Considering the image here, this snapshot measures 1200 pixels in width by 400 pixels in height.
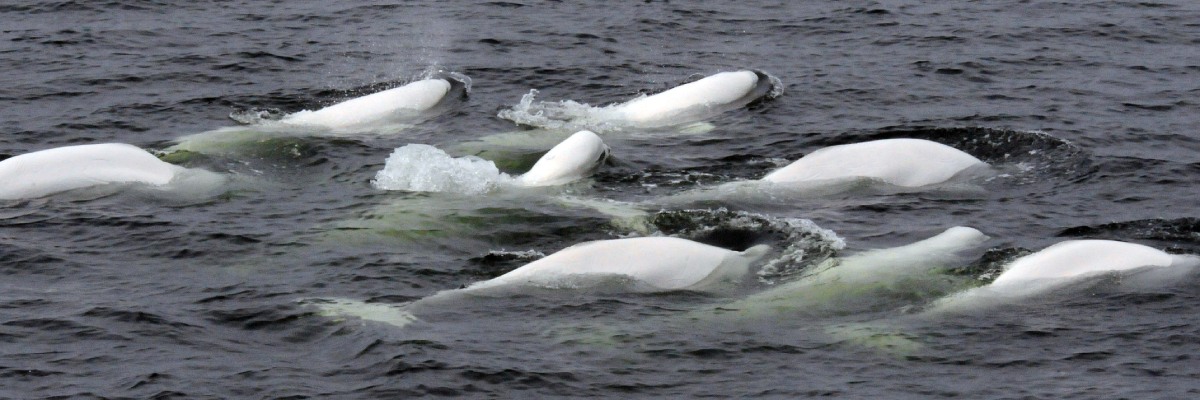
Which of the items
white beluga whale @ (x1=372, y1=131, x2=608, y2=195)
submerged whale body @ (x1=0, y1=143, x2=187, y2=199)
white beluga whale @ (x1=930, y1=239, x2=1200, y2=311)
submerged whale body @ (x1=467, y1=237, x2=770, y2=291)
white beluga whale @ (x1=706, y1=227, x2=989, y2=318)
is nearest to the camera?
white beluga whale @ (x1=706, y1=227, x2=989, y2=318)

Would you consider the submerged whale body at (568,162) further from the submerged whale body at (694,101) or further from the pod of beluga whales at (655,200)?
the submerged whale body at (694,101)

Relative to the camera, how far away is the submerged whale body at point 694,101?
28.9 metres

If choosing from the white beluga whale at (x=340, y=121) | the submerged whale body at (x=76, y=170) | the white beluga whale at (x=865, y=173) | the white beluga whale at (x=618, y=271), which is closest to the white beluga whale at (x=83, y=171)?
the submerged whale body at (x=76, y=170)

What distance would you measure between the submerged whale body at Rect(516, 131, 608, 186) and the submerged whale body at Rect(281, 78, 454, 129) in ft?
15.5

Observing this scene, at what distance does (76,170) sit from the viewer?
76.8 feet

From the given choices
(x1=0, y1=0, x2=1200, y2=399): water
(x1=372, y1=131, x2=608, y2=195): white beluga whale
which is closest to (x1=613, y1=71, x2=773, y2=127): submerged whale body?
(x1=0, y1=0, x2=1200, y2=399): water

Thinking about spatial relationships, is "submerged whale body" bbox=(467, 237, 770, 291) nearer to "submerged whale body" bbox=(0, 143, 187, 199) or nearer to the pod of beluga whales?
the pod of beluga whales

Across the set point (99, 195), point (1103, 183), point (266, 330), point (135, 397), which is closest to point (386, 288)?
point (266, 330)

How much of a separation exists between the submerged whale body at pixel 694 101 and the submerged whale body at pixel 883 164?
4594 millimetres

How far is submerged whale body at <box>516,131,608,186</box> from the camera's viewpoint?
24125 mm

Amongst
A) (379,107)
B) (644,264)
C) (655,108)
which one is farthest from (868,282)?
(379,107)

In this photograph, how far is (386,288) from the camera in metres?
19.1

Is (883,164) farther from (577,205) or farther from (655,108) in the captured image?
(655,108)

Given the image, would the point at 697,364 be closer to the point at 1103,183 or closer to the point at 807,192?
the point at 807,192
